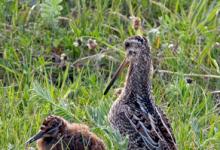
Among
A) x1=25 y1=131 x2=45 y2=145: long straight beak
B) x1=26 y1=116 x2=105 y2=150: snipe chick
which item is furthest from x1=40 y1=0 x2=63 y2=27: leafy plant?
x1=25 y1=131 x2=45 y2=145: long straight beak

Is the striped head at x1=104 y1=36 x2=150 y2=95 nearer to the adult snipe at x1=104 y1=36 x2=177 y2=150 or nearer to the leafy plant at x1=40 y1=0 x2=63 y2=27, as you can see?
the adult snipe at x1=104 y1=36 x2=177 y2=150

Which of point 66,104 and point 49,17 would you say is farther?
point 49,17

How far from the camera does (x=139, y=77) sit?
274 inches

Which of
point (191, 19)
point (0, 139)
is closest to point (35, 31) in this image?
point (191, 19)

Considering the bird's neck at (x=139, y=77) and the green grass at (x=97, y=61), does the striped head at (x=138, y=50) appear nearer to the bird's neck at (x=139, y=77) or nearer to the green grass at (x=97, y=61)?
the bird's neck at (x=139, y=77)

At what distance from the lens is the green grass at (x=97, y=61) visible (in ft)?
22.9

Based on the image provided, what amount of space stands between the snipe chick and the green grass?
118mm

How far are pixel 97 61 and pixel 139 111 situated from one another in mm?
1581

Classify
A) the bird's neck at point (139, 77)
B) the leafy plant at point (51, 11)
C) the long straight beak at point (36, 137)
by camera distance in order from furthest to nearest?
1. the leafy plant at point (51, 11)
2. the bird's neck at point (139, 77)
3. the long straight beak at point (36, 137)

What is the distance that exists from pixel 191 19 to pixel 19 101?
77.6 inches

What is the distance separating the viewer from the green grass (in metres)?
6.96

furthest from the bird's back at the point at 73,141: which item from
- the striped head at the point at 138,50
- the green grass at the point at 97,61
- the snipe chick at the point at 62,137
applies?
the striped head at the point at 138,50

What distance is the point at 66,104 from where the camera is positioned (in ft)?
23.7

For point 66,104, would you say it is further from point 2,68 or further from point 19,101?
point 2,68
